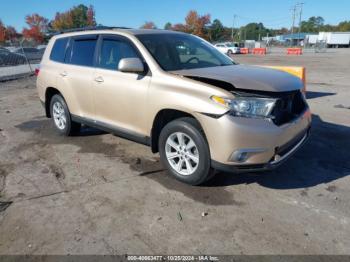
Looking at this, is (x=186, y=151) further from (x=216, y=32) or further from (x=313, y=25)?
(x=313, y=25)

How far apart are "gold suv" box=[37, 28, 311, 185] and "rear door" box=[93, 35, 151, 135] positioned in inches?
0.5

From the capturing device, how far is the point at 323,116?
24.3ft

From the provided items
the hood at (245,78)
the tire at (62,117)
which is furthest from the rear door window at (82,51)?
the hood at (245,78)

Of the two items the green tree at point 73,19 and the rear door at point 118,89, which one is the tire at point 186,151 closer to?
the rear door at point 118,89

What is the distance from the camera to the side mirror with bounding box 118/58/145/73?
405cm

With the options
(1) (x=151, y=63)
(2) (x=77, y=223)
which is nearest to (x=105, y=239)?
(2) (x=77, y=223)

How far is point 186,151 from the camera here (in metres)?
3.95

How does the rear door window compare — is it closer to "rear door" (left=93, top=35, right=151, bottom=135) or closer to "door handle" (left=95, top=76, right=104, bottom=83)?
"rear door" (left=93, top=35, right=151, bottom=135)

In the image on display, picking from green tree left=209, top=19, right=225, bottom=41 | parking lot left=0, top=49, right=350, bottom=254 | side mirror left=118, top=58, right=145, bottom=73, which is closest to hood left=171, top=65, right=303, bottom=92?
side mirror left=118, top=58, right=145, bottom=73

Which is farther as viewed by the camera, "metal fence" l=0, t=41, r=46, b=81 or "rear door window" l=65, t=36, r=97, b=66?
"metal fence" l=0, t=41, r=46, b=81

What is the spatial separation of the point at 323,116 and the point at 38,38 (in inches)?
3340

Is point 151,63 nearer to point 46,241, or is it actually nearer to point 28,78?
point 46,241

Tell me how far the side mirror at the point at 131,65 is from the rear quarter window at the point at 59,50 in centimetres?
227

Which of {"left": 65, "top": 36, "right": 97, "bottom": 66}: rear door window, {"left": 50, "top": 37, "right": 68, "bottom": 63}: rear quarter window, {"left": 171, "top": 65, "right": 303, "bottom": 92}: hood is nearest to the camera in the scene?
{"left": 171, "top": 65, "right": 303, "bottom": 92}: hood
